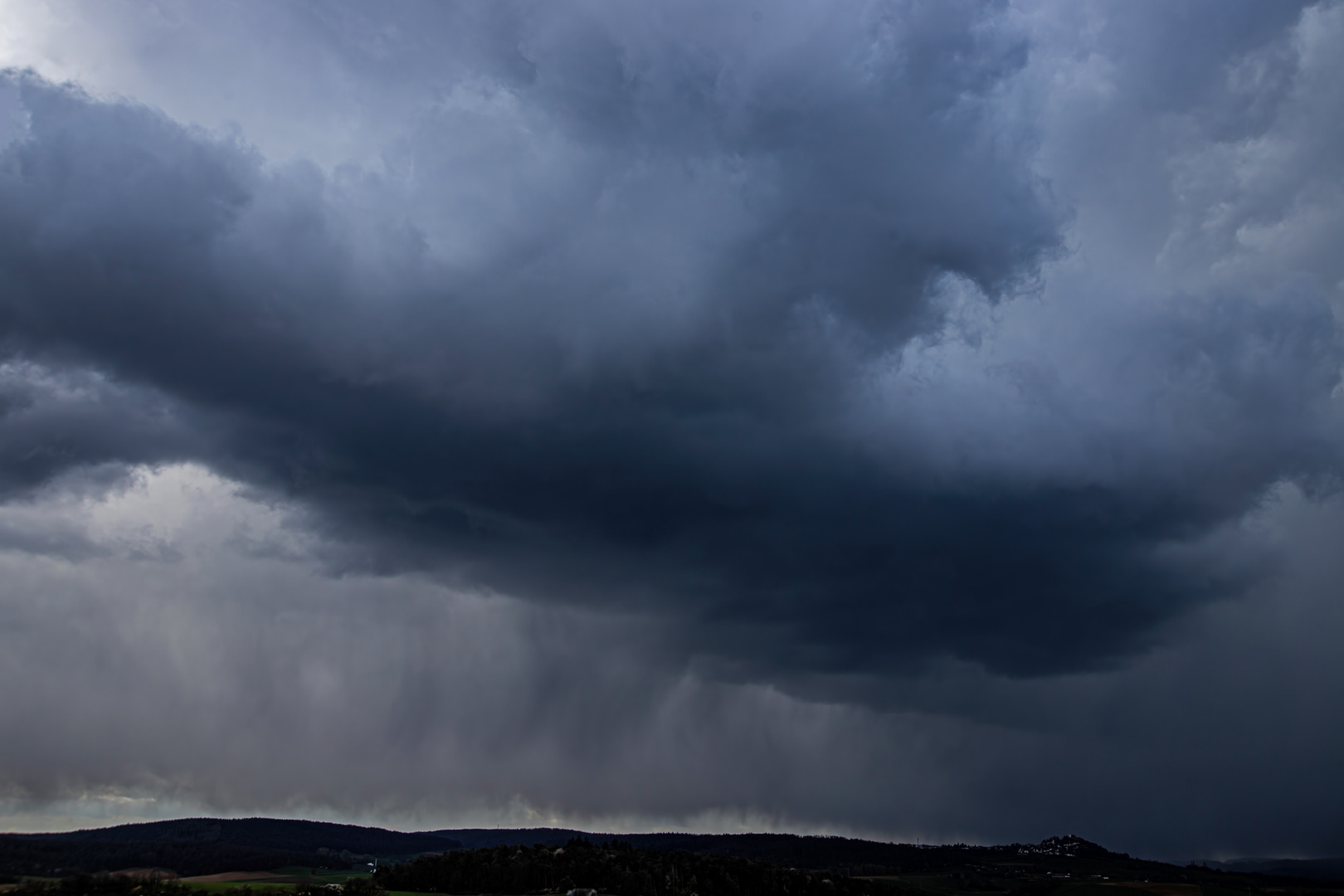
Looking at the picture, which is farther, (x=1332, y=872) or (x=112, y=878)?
(x=112, y=878)

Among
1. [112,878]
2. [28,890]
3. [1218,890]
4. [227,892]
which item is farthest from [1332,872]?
[227,892]

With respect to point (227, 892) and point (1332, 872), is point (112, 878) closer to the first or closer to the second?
point (227, 892)

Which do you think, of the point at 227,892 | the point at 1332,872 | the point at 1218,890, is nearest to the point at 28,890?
the point at 227,892

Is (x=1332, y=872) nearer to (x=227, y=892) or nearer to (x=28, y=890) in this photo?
(x=28, y=890)

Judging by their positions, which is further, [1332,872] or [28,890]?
[28,890]

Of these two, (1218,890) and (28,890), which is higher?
(28,890)

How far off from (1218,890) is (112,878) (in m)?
219

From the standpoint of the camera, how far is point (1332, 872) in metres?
108

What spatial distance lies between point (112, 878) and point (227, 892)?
45.4 m

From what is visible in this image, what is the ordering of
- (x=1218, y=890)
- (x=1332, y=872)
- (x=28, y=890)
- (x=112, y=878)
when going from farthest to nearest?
(x=1218, y=890) → (x=112, y=878) → (x=28, y=890) → (x=1332, y=872)

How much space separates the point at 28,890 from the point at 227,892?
83169mm

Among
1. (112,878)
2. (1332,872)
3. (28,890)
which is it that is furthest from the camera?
(112,878)

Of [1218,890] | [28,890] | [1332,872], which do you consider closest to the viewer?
[1332,872]

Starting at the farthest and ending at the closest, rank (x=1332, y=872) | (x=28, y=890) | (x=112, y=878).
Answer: (x=112, y=878)
(x=28, y=890)
(x=1332, y=872)
